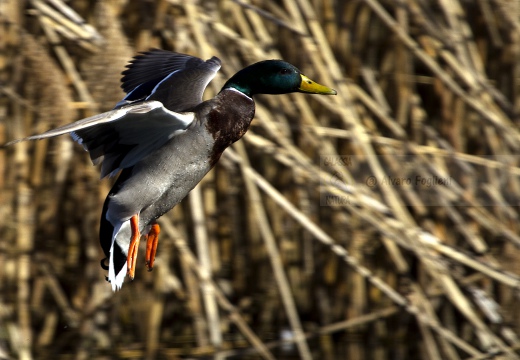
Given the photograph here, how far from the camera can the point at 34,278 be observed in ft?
13.3

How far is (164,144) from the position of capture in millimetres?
2896

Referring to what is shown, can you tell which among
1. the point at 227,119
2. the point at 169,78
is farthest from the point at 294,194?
the point at 227,119

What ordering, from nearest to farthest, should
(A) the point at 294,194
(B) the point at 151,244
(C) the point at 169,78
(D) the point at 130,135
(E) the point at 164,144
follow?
(D) the point at 130,135 < (E) the point at 164,144 < (B) the point at 151,244 < (C) the point at 169,78 < (A) the point at 294,194

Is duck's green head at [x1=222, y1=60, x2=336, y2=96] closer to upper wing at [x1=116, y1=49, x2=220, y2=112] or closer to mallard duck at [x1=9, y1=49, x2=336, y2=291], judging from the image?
mallard duck at [x1=9, y1=49, x2=336, y2=291]

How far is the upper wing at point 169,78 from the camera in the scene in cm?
307

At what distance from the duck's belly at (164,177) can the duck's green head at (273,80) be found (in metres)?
0.32

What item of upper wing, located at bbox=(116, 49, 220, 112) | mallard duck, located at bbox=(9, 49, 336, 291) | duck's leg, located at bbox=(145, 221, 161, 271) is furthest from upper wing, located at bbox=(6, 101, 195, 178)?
duck's leg, located at bbox=(145, 221, 161, 271)

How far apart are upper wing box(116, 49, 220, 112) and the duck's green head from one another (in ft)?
0.44

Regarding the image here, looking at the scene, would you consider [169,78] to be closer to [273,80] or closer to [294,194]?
[273,80]

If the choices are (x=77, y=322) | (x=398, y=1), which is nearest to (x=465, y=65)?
(x=398, y=1)

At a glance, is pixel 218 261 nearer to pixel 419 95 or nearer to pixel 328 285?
pixel 328 285

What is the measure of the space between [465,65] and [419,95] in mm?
863

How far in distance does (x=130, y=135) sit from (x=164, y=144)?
0.15m

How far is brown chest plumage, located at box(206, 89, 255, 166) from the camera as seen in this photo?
2852 mm
